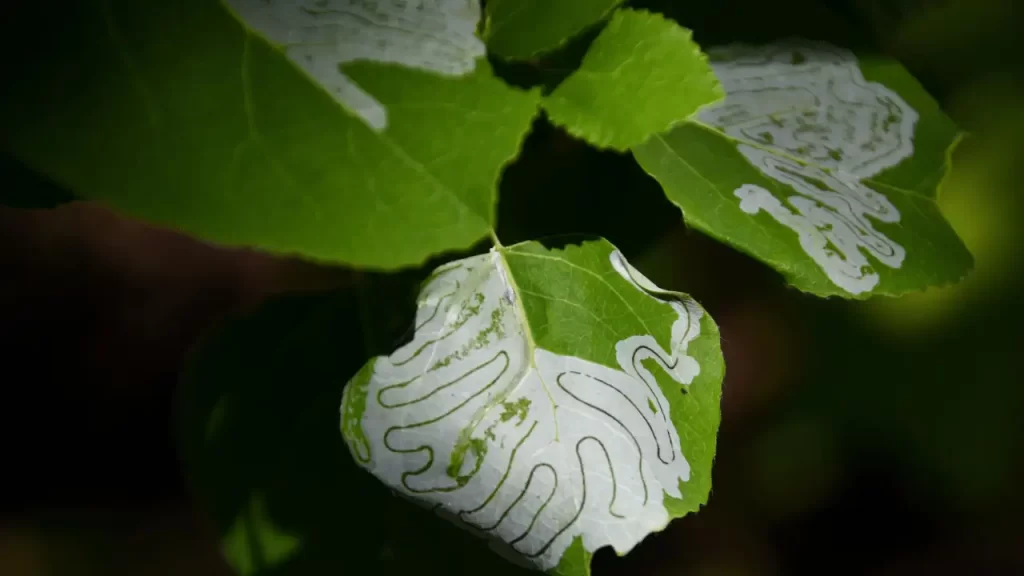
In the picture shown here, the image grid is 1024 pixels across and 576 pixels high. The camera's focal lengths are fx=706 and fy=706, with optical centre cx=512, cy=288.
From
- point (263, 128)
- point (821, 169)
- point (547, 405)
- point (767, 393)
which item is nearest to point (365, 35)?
point (263, 128)

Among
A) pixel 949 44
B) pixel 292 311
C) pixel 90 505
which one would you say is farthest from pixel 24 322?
pixel 949 44

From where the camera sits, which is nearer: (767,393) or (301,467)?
(301,467)

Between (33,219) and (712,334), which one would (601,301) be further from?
(33,219)

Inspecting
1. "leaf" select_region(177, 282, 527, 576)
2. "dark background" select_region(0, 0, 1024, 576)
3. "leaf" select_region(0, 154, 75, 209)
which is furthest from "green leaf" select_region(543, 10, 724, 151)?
"dark background" select_region(0, 0, 1024, 576)

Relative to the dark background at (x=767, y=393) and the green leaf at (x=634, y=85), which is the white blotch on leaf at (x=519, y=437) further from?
the dark background at (x=767, y=393)

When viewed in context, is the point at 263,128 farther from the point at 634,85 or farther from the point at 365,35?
the point at 634,85

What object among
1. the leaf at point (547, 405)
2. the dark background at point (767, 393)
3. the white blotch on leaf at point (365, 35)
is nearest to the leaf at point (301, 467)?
the leaf at point (547, 405)
